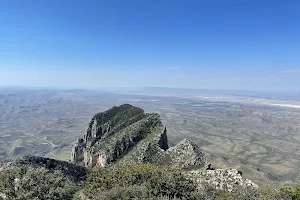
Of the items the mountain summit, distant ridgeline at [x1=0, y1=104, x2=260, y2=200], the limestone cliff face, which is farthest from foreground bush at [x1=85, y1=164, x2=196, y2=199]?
the limestone cliff face

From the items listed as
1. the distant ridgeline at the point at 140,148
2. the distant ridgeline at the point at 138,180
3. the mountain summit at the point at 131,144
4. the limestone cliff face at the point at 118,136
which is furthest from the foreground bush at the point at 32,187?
the limestone cliff face at the point at 118,136

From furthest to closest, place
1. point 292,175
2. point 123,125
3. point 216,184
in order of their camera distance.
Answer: point 292,175
point 123,125
point 216,184

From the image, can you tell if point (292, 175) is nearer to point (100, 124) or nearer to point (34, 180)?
point (100, 124)

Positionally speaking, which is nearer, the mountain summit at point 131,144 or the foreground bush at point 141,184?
the foreground bush at point 141,184

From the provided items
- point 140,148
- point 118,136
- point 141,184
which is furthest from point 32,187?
point 118,136

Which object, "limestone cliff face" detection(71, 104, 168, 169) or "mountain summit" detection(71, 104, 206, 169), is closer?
"mountain summit" detection(71, 104, 206, 169)

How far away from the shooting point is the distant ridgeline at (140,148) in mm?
32888

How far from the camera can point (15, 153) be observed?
160 metres

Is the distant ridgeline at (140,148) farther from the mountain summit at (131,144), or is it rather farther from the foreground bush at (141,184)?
the foreground bush at (141,184)

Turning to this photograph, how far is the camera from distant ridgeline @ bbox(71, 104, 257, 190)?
32.9 m

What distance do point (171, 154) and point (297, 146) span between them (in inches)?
6261

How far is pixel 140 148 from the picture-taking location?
5384cm

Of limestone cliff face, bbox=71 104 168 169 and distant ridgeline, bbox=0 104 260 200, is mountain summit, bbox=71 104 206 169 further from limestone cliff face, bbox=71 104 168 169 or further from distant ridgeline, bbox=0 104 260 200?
distant ridgeline, bbox=0 104 260 200

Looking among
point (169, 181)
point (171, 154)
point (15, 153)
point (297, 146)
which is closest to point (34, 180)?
point (169, 181)
